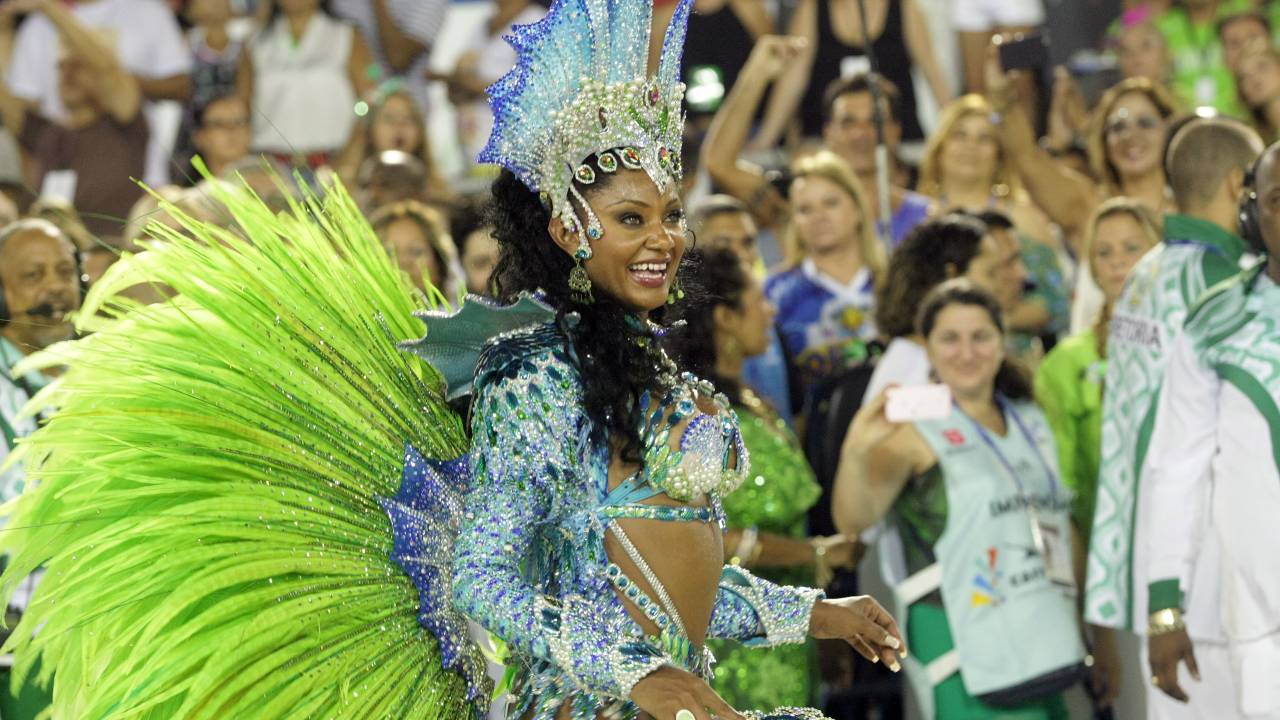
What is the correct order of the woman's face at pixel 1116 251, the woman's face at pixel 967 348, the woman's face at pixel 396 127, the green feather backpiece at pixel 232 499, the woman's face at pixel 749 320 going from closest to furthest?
the green feather backpiece at pixel 232 499 < the woman's face at pixel 967 348 < the woman's face at pixel 749 320 < the woman's face at pixel 1116 251 < the woman's face at pixel 396 127

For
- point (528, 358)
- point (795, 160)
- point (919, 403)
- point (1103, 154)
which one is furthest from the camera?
point (795, 160)

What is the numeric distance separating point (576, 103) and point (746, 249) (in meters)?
3.38

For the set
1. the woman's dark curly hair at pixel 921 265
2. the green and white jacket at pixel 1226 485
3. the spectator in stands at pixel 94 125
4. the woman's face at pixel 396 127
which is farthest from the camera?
the spectator in stands at pixel 94 125

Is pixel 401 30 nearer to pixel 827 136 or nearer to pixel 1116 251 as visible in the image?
pixel 827 136

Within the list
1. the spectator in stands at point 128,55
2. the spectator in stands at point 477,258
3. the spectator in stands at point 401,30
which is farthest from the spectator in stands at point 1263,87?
the spectator in stands at point 128,55

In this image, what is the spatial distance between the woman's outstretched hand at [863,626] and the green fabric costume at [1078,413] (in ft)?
8.54

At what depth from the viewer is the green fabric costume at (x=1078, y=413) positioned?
5547mm

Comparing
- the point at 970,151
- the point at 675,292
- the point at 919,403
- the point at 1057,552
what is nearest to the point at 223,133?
the point at 970,151

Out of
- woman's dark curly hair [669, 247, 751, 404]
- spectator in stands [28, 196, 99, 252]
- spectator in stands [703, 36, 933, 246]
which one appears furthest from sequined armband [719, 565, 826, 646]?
spectator in stands [703, 36, 933, 246]

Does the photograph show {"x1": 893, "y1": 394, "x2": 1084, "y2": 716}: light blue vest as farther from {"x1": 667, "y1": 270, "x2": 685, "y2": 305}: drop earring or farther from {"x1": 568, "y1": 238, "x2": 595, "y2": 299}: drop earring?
{"x1": 568, "y1": 238, "x2": 595, "y2": 299}: drop earring

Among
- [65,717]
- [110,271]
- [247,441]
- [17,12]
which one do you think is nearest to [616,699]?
[247,441]

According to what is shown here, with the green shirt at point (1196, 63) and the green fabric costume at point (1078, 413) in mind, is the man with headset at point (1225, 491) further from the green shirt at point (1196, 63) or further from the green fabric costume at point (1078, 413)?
the green shirt at point (1196, 63)

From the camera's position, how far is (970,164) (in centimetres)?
675

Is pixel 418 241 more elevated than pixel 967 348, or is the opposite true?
pixel 418 241
